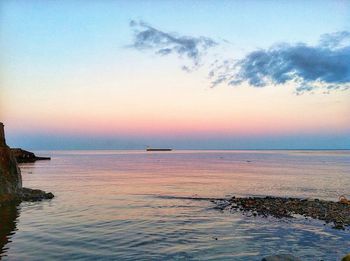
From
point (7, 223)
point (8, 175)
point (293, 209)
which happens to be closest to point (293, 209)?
point (293, 209)

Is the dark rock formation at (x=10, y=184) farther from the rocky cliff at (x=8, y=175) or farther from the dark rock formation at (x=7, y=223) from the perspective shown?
the dark rock formation at (x=7, y=223)

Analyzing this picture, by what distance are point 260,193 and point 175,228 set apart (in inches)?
1021

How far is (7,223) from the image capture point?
26547 millimetres

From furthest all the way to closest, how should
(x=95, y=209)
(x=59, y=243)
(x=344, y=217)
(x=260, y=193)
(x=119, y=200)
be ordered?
(x=260, y=193) < (x=119, y=200) < (x=95, y=209) < (x=344, y=217) < (x=59, y=243)

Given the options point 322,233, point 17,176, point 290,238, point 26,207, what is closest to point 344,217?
point 322,233

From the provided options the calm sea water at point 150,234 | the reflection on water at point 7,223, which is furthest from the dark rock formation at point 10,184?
the reflection on water at point 7,223

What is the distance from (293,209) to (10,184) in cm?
3097

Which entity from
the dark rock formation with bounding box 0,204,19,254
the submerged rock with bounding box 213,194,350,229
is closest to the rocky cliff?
the dark rock formation with bounding box 0,204,19,254

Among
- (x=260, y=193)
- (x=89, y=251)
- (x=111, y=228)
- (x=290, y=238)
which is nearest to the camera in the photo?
(x=89, y=251)

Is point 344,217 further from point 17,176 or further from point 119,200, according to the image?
point 17,176

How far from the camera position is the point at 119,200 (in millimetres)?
39844

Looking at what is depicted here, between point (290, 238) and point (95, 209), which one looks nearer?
point (290, 238)

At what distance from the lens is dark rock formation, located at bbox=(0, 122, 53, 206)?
122 feet

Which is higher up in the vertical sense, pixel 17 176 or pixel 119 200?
pixel 17 176
